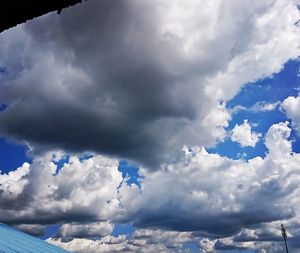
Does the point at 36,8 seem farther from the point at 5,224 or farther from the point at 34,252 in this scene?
the point at 5,224

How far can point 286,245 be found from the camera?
63.8 meters

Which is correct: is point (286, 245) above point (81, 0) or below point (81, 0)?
above

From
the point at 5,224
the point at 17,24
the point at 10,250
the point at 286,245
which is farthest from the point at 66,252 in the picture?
the point at 286,245

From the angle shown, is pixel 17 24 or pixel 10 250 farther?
pixel 10 250

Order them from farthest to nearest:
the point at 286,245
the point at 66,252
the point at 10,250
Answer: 1. the point at 286,245
2. the point at 66,252
3. the point at 10,250

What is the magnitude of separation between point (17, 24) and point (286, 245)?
69.7 meters

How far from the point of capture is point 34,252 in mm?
27484

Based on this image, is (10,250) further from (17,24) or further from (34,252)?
(17,24)

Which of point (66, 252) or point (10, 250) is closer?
point (10, 250)

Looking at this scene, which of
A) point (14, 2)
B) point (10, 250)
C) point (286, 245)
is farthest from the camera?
point (286, 245)

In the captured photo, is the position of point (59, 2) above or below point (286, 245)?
below

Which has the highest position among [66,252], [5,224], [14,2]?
[5,224]

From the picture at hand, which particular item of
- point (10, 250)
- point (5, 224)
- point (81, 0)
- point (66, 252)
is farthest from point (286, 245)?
point (81, 0)

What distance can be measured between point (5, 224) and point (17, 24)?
132 ft
